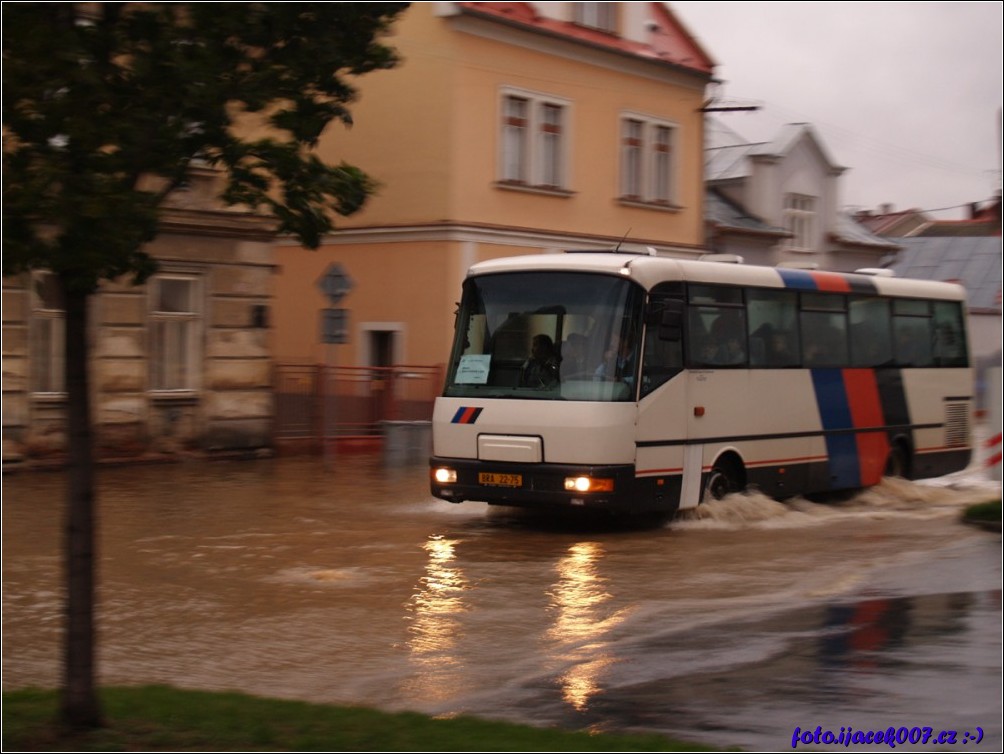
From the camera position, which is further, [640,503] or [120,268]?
[640,503]

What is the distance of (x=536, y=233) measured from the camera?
33.4m

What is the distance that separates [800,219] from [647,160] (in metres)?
9.09

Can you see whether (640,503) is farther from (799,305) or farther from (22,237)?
(22,237)

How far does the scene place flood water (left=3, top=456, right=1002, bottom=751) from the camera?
8.15 meters

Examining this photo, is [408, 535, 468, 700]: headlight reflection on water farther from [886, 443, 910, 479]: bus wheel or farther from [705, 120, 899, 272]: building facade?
[705, 120, 899, 272]: building facade

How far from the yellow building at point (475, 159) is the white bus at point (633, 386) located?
13208 millimetres

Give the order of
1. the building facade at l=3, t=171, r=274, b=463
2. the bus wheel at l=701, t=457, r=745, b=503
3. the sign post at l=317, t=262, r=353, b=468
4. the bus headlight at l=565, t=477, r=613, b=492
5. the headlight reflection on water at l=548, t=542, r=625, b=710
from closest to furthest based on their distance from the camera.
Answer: the headlight reflection on water at l=548, t=542, r=625, b=710 < the bus headlight at l=565, t=477, r=613, b=492 < the bus wheel at l=701, t=457, r=745, b=503 < the building facade at l=3, t=171, r=274, b=463 < the sign post at l=317, t=262, r=353, b=468

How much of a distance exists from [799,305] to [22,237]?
1380 cm

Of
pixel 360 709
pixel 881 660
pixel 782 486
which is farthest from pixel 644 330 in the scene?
pixel 360 709

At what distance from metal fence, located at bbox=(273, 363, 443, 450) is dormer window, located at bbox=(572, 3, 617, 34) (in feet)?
34.2

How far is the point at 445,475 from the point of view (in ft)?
53.5

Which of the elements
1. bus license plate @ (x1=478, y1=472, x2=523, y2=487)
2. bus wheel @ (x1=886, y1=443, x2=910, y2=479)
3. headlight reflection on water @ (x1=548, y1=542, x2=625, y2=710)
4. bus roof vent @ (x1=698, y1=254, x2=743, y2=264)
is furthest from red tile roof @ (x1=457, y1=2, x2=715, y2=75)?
headlight reflection on water @ (x1=548, y1=542, x2=625, y2=710)

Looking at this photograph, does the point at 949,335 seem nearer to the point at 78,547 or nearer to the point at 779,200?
the point at 78,547

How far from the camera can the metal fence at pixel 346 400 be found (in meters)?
26.5
